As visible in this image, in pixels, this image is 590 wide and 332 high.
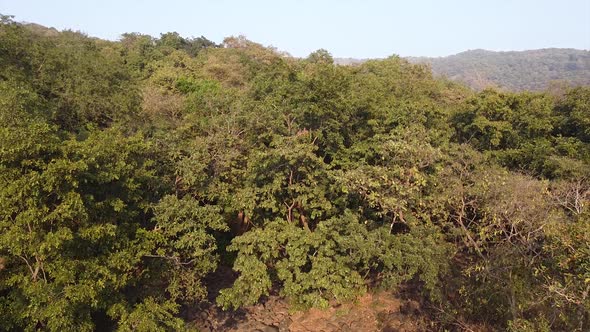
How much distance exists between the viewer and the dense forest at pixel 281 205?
9797 mm

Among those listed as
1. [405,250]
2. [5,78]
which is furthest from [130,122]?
[405,250]

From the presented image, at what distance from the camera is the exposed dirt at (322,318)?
14.9 metres

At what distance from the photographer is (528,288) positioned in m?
9.99

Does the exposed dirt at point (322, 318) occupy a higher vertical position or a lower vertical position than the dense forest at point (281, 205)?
lower

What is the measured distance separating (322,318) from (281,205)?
4.62 meters

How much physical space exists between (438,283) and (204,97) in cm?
1407

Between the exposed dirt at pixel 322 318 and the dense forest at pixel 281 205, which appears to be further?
the exposed dirt at pixel 322 318

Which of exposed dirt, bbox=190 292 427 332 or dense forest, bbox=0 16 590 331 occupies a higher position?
dense forest, bbox=0 16 590 331

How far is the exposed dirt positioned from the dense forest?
0.80 meters

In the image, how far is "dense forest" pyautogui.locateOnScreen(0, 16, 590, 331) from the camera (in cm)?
980

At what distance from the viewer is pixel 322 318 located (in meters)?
15.3

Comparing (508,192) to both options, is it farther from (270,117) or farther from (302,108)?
(270,117)

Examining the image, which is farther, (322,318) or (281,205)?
(281,205)

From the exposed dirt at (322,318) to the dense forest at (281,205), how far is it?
31.3 inches
